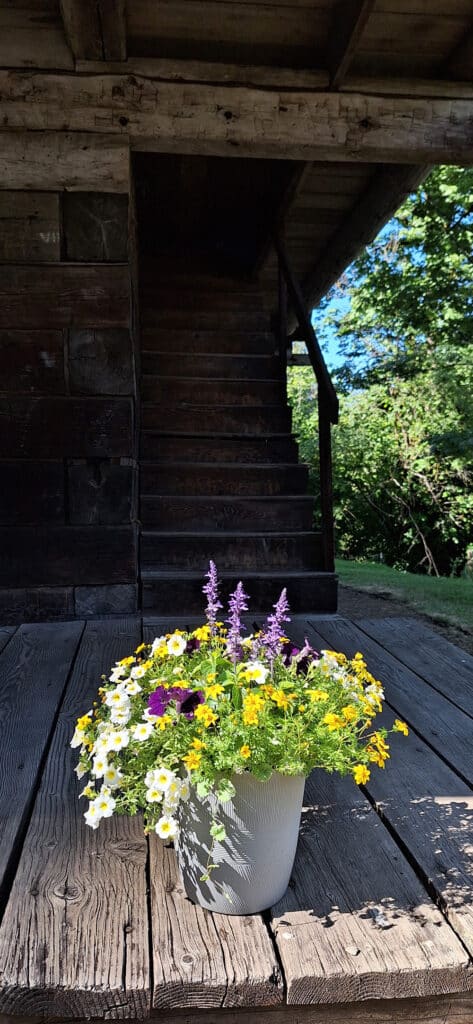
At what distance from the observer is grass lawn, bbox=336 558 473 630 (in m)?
4.27

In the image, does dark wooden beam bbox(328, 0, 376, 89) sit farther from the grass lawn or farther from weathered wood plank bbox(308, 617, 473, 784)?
the grass lawn

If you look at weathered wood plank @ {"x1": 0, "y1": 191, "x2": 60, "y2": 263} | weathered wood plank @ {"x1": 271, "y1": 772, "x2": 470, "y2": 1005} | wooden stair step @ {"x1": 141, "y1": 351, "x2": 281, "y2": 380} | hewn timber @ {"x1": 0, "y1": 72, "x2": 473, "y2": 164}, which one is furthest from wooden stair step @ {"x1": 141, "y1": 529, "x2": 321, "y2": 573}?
weathered wood plank @ {"x1": 271, "y1": 772, "x2": 470, "y2": 1005}

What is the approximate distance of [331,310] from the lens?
1347 centimetres

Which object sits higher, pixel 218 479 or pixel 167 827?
pixel 218 479

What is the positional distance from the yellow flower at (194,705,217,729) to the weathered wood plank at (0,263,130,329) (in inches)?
90.0

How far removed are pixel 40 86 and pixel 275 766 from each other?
113 inches

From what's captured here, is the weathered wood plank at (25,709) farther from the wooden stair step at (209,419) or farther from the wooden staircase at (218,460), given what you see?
the wooden stair step at (209,419)

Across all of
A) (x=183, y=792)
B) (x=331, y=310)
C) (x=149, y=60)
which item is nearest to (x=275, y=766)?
(x=183, y=792)

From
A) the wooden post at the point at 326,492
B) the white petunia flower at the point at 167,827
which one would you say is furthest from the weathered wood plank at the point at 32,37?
the white petunia flower at the point at 167,827

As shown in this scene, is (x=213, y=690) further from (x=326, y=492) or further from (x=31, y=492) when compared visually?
(x=326, y=492)

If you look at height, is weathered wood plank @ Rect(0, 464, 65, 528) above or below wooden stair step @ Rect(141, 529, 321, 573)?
above

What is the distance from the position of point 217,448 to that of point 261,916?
339 centimetres

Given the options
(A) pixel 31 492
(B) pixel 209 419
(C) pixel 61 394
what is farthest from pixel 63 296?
(B) pixel 209 419

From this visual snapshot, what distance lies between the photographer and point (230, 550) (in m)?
3.57
